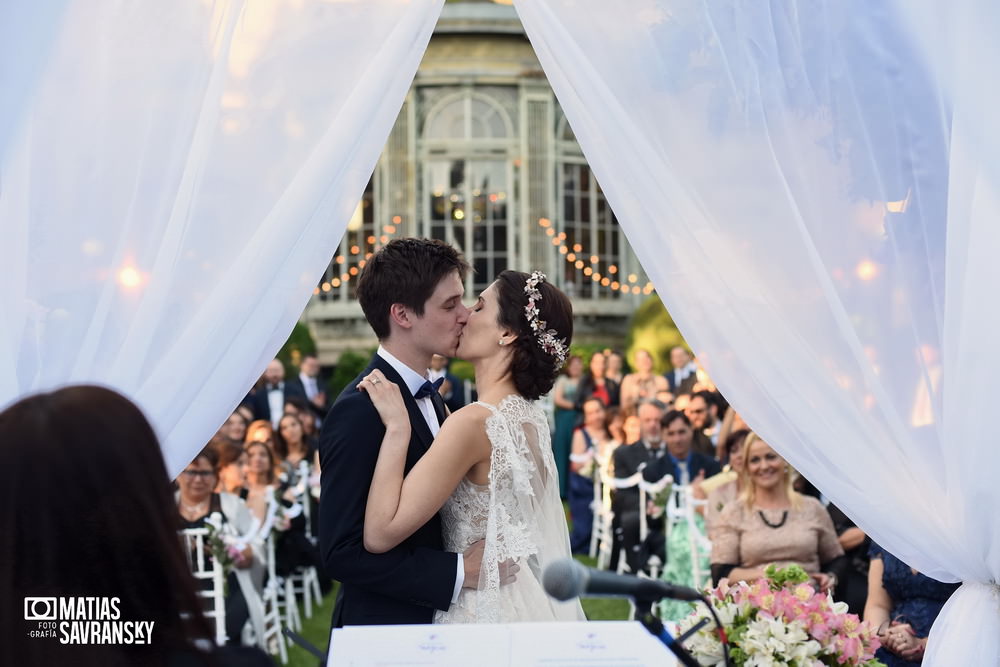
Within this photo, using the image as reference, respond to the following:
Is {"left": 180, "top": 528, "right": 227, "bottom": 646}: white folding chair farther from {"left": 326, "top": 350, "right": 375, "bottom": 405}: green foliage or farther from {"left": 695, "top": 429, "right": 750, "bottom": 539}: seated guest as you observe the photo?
{"left": 326, "top": 350, "right": 375, "bottom": 405}: green foliage

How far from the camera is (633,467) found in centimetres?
938

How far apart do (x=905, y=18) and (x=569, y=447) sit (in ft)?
38.7

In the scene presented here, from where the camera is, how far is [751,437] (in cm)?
578

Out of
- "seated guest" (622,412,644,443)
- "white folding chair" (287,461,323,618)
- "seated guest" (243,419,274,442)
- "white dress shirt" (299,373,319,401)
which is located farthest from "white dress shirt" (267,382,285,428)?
"seated guest" (622,412,644,443)

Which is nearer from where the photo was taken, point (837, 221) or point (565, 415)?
point (837, 221)

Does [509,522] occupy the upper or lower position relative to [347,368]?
upper

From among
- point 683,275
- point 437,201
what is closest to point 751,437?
point 683,275

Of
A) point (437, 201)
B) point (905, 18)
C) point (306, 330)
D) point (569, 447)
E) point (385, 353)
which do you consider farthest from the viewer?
point (437, 201)

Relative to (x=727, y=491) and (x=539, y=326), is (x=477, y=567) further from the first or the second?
(x=727, y=491)

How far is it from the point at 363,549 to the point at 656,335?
14.1 m

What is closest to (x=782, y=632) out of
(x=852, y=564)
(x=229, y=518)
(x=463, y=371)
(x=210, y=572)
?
(x=852, y=564)

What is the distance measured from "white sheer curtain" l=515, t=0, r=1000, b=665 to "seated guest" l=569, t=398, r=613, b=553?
809 centimetres

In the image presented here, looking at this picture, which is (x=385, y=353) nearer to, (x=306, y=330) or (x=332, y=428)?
(x=332, y=428)

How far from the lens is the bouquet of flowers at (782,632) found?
3.04 meters
